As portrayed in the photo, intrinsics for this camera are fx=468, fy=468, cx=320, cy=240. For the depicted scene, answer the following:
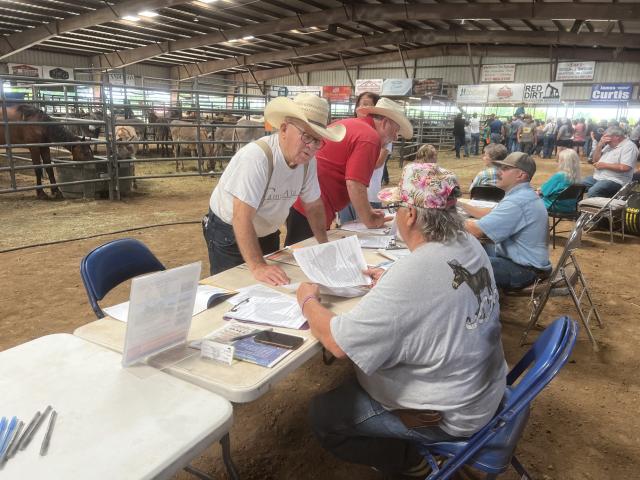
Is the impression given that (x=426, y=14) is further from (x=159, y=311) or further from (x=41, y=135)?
(x=159, y=311)

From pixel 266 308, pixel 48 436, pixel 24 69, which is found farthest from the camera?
pixel 24 69

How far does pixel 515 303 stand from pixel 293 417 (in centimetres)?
245

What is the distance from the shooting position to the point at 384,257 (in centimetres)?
241

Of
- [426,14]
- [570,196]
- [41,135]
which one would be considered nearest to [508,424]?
[570,196]

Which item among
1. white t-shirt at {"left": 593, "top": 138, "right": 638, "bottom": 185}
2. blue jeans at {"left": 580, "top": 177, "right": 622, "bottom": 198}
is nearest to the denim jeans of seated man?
blue jeans at {"left": 580, "top": 177, "right": 622, "bottom": 198}

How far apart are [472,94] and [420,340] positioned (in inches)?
786

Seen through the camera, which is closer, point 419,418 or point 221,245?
point 419,418

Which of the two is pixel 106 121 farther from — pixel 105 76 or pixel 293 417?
pixel 293 417

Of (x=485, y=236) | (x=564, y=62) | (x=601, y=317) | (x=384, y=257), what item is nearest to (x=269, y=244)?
(x=384, y=257)

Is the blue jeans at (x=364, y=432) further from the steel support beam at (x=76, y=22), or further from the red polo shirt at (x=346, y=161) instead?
the steel support beam at (x=76, y=22)

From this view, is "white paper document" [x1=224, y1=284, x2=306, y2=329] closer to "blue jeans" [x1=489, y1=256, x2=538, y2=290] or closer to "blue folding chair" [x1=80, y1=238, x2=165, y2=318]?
"blue folding chair" [x1=80, y1=238, x2=165, y2=318]

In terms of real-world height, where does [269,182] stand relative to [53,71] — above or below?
below

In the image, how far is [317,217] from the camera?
262 cm

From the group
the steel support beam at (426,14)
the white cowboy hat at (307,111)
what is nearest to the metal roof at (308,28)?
the steel support beam at (426,14)
